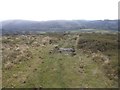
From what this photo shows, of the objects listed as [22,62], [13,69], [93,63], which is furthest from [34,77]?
[93,63]

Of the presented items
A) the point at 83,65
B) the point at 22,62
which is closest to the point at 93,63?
the point at 83,65

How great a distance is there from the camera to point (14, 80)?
29.4m

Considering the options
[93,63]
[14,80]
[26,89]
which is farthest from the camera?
[93,63]

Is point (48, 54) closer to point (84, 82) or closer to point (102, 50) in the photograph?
point (102, 50)

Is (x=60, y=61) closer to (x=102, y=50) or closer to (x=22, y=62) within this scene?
(x=22, y=62)

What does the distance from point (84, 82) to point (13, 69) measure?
1078 centimetres

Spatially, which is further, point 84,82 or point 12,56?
point 12,56

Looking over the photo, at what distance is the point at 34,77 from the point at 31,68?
4.12 m

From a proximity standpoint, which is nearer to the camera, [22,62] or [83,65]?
[83,65]

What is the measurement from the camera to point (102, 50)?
45844 mm

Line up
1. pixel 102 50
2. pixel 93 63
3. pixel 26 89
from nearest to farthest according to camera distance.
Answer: pixel 26 89 < pixel 93 63 < pixel 102 50

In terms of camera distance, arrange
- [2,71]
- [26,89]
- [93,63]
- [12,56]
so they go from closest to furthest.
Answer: [26,89] → [2,71] → [93,63] → [12,56]

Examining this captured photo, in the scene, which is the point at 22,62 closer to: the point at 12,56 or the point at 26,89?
the point at 12,56

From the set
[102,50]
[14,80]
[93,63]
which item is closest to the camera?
[14,80]
